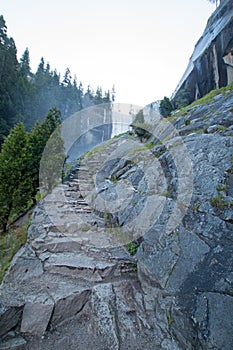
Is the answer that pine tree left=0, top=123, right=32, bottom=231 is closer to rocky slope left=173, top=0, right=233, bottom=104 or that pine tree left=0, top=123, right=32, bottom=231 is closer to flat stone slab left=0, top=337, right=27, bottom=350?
flat stone slab left=0, top=337, right=27, bottom=350

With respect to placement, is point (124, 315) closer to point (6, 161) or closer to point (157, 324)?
point (157, 324)

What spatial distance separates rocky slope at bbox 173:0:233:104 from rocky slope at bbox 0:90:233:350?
28.7 ft

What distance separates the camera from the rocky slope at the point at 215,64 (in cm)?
1005

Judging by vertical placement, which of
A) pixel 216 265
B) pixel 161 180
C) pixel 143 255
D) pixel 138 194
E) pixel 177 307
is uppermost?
pixel 161 180

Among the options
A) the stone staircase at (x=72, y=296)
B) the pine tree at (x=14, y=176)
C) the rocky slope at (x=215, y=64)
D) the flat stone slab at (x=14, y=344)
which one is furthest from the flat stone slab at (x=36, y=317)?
the rocky slope at (x=215, y=64)

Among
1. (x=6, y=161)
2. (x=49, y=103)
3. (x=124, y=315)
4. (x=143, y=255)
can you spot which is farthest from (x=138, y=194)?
(x=49, y=103)

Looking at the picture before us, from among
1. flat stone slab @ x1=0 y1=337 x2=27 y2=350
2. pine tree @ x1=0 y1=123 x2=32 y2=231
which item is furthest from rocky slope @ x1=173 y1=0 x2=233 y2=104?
flat stone slab @ x1=0 y1=337 x2=27 y2=350

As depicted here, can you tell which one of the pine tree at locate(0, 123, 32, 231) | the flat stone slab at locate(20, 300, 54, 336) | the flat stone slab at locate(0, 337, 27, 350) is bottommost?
the flat stone slab at locate(0, 337, 27, 350)

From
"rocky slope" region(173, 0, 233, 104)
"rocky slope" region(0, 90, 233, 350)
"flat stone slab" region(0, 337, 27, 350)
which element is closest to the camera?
"rocky slope" region(0, 90, 233, 350)

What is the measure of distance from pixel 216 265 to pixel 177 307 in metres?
0.69

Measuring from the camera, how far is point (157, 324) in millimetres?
2279

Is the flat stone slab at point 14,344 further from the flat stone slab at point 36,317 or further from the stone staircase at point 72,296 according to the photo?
the flat stone slab at point 36,317

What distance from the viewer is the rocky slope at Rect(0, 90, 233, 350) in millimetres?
1966

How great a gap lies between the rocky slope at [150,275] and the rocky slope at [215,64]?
873 centimetres
